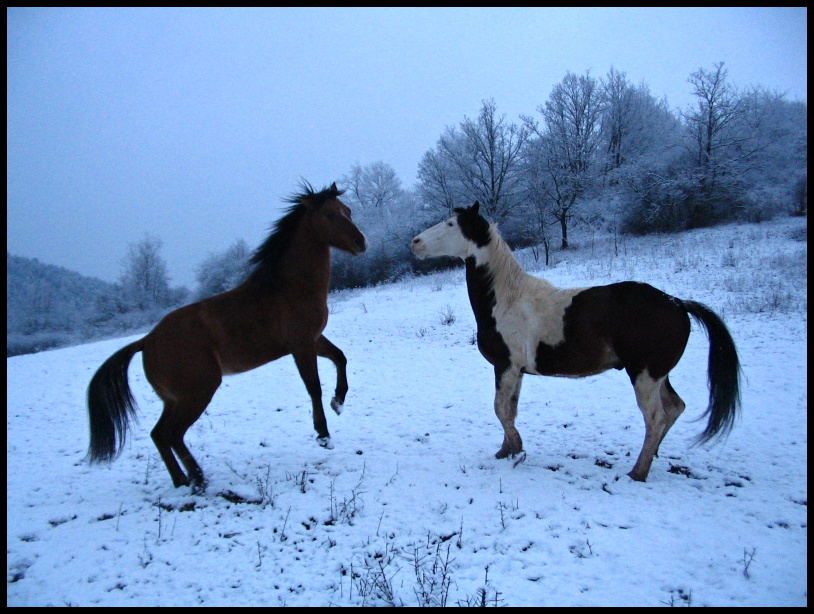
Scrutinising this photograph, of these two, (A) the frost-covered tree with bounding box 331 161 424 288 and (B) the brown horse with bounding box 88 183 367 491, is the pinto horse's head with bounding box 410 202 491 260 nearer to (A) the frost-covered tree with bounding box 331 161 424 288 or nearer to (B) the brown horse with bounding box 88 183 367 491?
(B) the brown horse with bounding box 88 183 367 491

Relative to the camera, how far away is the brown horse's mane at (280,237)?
4453mm

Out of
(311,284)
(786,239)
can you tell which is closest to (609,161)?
(786,239)

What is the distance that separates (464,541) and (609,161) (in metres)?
31.9

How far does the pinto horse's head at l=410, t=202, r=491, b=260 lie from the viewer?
15.8 feet

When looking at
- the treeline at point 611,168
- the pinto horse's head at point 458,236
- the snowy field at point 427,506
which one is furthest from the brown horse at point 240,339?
the treeline at point 611,168

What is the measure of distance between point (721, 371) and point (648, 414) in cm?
84

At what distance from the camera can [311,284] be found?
447 cm

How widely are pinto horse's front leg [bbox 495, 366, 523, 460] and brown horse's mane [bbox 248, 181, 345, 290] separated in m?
2.64

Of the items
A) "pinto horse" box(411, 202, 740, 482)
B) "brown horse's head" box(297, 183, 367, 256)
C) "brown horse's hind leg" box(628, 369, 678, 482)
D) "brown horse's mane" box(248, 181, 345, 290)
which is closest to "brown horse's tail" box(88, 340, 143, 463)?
"brown horse's mane" box(248, 181, 345, 290)

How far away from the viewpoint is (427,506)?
3.70 meters

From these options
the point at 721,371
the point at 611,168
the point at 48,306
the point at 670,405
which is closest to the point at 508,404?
the point at 670,405

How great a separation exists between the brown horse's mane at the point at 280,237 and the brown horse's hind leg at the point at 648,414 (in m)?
3.61

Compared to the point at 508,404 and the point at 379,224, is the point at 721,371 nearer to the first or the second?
the point at 508,404

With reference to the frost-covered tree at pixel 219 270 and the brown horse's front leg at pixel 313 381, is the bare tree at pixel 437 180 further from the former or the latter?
→ the brown horse's front leg at pixel 313 381
